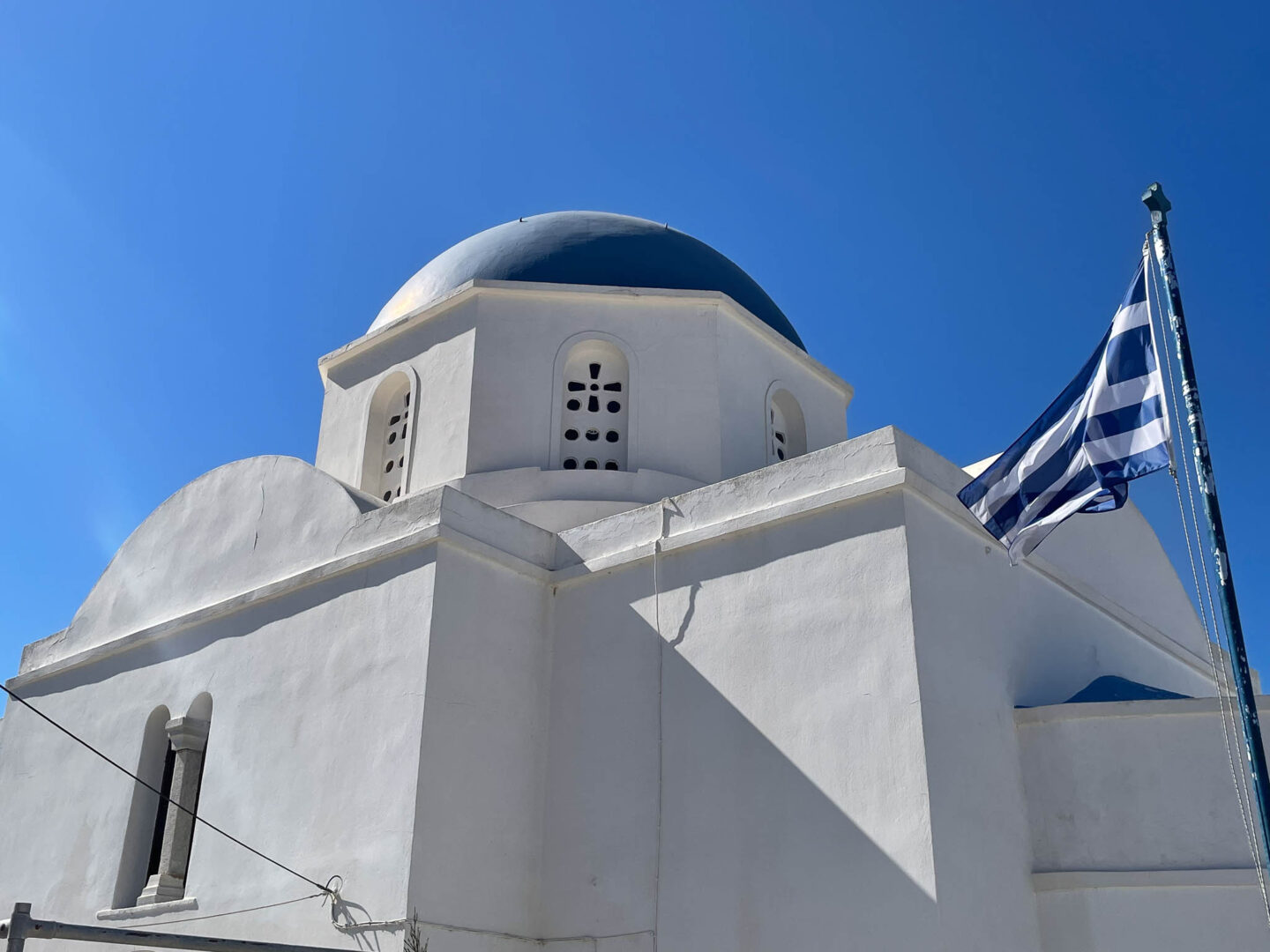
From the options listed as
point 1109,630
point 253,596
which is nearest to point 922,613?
point 1109,630

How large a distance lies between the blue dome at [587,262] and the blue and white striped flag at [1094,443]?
6.30 m

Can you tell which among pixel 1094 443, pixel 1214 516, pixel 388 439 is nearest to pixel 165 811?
pixel 388 439

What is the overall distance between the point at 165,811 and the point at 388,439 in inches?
170

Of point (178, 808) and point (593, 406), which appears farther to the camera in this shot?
point (593, 406)

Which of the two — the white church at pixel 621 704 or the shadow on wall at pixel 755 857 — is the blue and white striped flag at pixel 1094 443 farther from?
the shadow on wall at pixel 755 857

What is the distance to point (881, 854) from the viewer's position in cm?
772

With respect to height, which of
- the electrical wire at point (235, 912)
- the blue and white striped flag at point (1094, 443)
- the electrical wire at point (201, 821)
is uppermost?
the blue and white striped flag at point (1094, 443)

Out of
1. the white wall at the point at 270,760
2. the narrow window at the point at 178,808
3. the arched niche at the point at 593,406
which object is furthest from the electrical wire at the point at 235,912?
the arched niche at the point at 593,406

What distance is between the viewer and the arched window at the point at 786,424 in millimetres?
13102

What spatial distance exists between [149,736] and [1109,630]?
8.39 metres

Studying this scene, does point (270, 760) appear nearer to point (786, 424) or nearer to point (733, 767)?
point (733, 767)

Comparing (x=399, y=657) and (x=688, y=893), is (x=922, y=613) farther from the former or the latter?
(x=399, y=657)

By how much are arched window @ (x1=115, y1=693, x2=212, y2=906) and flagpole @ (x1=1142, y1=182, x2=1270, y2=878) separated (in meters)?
7.94

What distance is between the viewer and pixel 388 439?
515 inches
